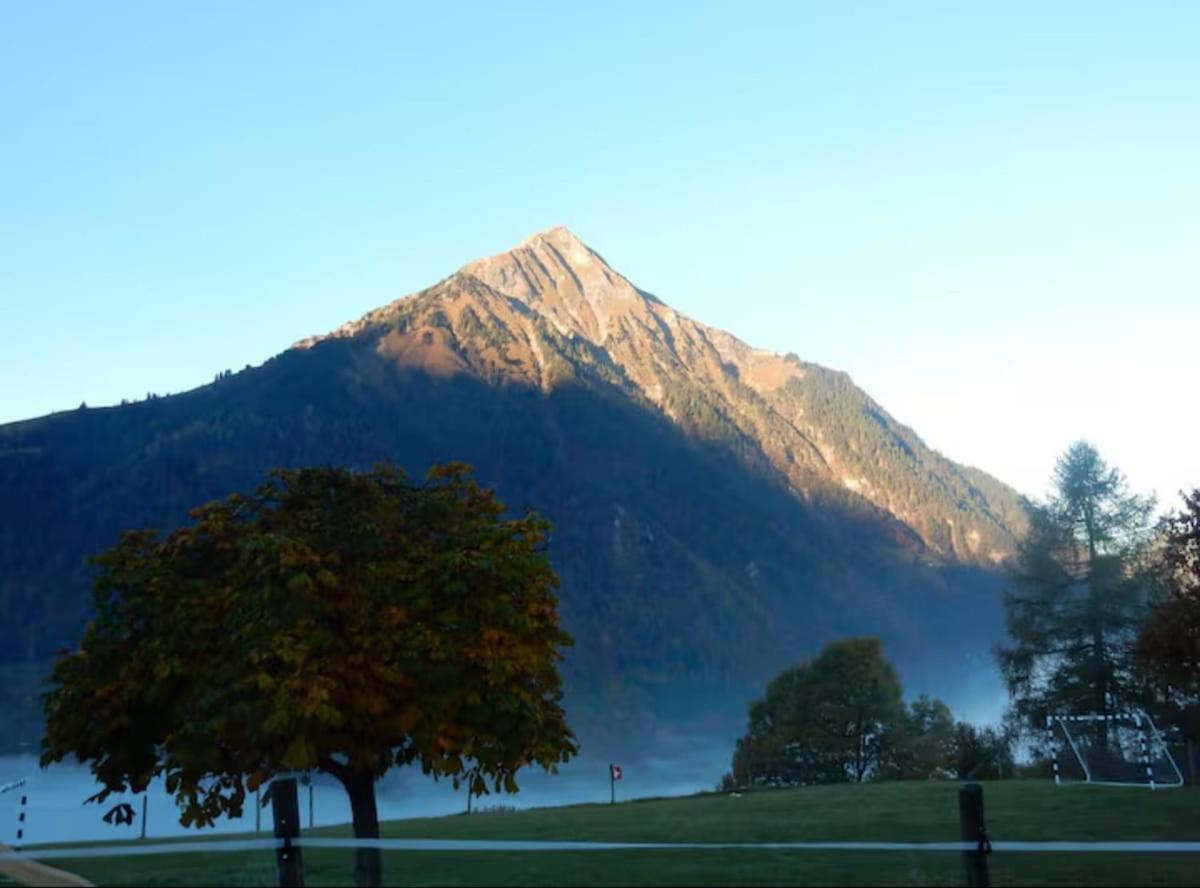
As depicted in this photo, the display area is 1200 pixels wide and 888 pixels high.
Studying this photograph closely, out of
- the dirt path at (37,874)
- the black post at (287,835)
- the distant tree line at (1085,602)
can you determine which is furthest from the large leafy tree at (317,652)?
the distant tree line at (1085,602)

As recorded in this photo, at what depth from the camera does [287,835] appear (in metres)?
14.7

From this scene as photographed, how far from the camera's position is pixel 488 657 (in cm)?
2034

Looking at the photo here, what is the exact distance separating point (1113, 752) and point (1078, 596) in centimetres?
2270

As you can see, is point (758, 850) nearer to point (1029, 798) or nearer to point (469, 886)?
point (469, 886)

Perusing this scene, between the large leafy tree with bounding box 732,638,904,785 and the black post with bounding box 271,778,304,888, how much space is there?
281ft

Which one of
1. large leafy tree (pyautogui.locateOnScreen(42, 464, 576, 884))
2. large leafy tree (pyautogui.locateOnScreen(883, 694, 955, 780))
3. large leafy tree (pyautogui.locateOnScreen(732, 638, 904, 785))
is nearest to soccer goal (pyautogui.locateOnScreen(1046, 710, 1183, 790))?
large leafy tree (pyautogui.locateOnScreen(42, 464, 576, 884))

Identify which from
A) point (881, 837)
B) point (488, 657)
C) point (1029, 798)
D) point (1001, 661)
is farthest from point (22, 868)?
point (1001, 661)

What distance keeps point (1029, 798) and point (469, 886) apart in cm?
1999

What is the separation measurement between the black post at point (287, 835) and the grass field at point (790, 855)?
2695mm

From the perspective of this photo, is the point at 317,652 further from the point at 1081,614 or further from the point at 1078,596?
the point at 1078,596

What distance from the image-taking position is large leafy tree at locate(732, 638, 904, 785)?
99.0 m

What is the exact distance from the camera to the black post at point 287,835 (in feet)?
48.0

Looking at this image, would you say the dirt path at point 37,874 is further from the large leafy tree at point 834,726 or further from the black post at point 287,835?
the large leafy tree at point 834,726

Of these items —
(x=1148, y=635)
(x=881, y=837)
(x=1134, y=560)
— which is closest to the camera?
(x=881, y=837)
